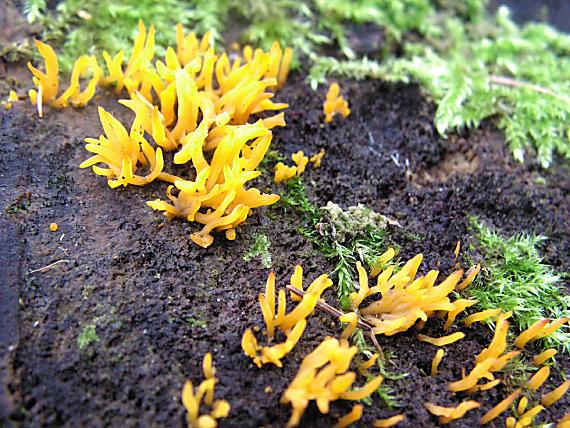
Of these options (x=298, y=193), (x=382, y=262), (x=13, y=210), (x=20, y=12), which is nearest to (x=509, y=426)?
(x=382, y=262)

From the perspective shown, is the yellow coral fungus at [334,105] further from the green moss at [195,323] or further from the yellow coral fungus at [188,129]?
the green moss at [195,323]

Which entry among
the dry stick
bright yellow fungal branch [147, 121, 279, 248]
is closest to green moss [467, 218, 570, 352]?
the dry stick

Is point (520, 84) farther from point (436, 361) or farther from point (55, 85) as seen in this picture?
point (55, 85)

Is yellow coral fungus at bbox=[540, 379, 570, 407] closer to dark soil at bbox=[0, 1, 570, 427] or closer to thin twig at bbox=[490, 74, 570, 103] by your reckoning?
dark soil at bbox=[0, 1, 570, 427]

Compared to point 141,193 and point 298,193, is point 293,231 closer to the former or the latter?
point 298,193

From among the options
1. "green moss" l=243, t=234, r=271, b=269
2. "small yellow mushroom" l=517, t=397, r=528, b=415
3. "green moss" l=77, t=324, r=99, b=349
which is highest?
"green moss" l=243, t=234, r=271, b=269

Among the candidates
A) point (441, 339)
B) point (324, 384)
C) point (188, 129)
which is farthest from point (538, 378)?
point (188, 129)

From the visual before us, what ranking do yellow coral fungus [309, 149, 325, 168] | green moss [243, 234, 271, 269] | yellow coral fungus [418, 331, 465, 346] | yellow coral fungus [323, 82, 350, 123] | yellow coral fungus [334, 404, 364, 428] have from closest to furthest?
yellow coral fungus [334, 404, 364, 428], yellow coral fungus [418, 331, 465, 346], green moss [243, 234, 271, 269], yellow coral fungus [309, 149, 325, 168], yellow coral fungus [323, 82, 350, 123]
